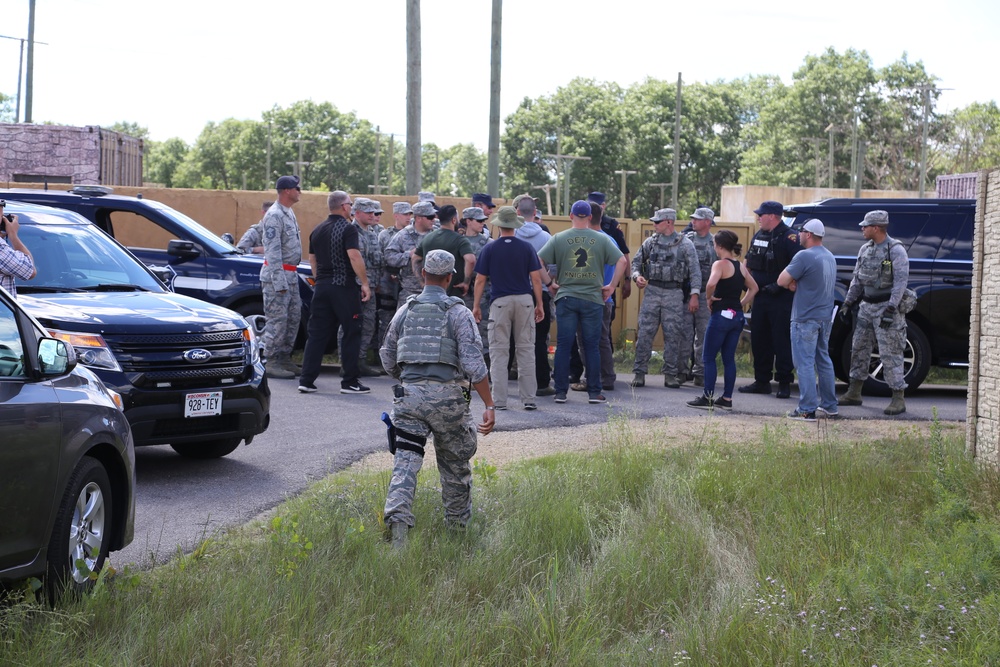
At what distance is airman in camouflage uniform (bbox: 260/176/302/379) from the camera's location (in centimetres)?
1226

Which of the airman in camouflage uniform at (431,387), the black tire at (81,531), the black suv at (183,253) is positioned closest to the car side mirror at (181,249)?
the black suv at (183,253)

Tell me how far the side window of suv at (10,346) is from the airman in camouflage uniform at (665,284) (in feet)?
28.4

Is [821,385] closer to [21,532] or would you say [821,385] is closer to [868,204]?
[868,204]

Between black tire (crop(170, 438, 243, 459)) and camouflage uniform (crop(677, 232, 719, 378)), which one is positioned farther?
camouflage uniform (crop(677, 232, 719, 378))

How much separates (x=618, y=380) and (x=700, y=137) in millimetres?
74326

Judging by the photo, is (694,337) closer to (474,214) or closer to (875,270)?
(875,270)

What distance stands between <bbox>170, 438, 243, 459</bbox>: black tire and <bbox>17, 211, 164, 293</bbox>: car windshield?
125cm

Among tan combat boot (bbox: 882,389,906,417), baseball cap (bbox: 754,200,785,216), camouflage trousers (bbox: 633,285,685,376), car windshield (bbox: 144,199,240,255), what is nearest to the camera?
tan combat boot (bbox: 882,389,906,417)

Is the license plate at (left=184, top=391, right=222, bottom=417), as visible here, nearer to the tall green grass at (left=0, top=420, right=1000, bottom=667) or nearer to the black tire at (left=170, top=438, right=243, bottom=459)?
the black tire at (left=170, top=438, right=243, bottom=459)

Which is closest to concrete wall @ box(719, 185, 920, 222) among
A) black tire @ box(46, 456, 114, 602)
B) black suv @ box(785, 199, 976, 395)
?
black suv @ box(785, 199, 976, 395)

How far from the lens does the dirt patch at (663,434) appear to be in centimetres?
901

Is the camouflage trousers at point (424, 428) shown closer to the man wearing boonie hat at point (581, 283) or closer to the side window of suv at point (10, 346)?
the side window of suv at point (10, 346)

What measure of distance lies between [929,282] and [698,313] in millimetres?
2481

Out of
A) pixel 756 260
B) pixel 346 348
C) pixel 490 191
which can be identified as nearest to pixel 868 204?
pixel 756 260
